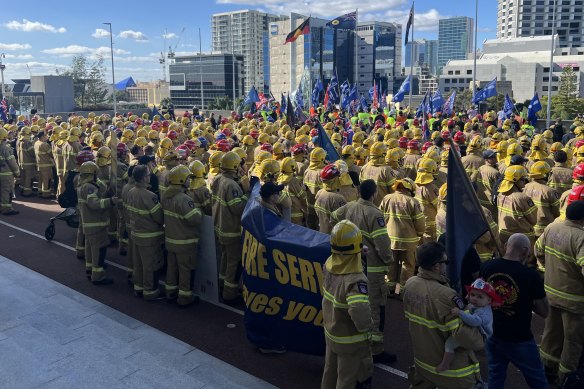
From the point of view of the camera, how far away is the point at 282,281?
241 inches

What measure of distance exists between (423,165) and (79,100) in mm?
63194

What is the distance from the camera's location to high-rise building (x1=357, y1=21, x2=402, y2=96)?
5610 inches

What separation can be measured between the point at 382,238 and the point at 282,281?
135 cm

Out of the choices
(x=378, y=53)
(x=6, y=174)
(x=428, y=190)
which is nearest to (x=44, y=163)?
(x=6, y=174)

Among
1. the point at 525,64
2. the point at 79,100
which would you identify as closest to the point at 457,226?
the point at 79,100

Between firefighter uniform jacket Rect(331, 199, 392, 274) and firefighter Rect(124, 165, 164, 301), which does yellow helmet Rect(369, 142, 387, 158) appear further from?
firefighter Rect(124, 165, 164, 301)

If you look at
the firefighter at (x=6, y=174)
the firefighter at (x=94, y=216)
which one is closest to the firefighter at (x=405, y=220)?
the firefighter at (x=94, y=216)

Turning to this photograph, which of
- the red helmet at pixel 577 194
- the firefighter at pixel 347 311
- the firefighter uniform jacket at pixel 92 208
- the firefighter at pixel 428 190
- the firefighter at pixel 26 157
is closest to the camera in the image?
the firefighter at pixel 347 311

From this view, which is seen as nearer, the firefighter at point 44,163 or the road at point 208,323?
the road at point 208,323

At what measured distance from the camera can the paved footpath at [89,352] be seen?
20.0 feet

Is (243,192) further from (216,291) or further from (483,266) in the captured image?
(483,266)

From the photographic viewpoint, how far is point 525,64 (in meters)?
115

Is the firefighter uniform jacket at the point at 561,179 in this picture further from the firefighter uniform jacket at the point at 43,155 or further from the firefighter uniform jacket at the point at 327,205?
the firefighter uniform jacket at the point at 43,155

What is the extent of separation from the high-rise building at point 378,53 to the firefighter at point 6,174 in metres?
129
